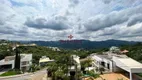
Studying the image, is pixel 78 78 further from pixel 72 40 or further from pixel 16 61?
pixel 16 61

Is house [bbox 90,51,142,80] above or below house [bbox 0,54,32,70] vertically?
above

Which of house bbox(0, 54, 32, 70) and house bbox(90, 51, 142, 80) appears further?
house bbox(0, 54, 32, 70)

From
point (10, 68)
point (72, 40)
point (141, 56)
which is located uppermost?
point (72, 40)

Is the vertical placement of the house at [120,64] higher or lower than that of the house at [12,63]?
higher

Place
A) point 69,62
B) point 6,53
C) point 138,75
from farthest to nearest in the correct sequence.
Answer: point 6,53 → point 69,62 → point 138,75

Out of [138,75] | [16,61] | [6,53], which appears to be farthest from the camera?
[6,53]

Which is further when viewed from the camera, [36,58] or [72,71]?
[36,58]

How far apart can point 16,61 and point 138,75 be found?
46.9 m

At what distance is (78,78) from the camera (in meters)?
36.0

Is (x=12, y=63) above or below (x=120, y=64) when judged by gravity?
below

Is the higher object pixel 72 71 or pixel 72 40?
pixel 72 40

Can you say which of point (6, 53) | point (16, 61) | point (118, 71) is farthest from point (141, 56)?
point (6, 53)

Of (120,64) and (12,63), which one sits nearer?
(120,64)

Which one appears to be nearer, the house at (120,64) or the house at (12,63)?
the house at (120,64)
